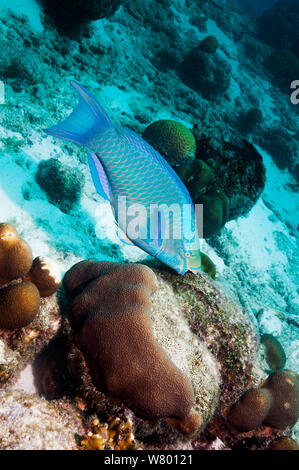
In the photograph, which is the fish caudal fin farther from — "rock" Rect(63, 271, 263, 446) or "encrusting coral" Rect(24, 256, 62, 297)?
"rock" Rect(63, 271, 263, 446)

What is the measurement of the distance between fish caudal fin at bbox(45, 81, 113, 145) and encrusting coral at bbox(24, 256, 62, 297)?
1103 millimetres

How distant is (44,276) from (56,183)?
2368 millimetres

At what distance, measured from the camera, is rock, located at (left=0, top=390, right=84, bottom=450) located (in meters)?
1.52

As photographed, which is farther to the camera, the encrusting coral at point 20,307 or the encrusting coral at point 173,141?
the encrusting coral at point 173,141

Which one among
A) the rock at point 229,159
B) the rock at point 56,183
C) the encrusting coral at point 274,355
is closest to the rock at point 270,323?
the encrusting coral at point 274,355

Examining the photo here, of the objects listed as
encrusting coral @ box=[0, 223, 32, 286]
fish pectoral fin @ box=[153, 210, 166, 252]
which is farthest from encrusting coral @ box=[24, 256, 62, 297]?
fish pectoral fin @ box=[153, 210, 166, 252]

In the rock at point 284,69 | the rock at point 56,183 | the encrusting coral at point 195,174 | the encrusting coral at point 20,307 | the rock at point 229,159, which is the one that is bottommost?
the rock at point 56,183

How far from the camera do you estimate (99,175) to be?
2355mm

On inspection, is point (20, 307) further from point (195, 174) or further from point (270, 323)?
point (270, 323)

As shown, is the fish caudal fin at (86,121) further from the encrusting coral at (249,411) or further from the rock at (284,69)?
the rock at (284,69)

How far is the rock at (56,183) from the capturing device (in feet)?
13.9

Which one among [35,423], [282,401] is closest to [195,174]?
[282,401]

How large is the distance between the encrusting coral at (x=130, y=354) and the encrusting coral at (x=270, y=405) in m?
0.53

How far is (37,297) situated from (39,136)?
3.67 m
